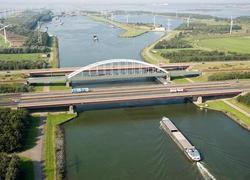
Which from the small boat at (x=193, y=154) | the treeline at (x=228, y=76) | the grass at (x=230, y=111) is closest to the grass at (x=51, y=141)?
the small boat at (x=193, y=154)

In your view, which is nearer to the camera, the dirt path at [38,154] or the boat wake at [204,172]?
the boat wake at [204,172]

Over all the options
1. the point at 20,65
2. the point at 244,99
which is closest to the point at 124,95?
the point at 244,99

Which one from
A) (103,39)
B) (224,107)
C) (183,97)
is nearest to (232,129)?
(224,107)

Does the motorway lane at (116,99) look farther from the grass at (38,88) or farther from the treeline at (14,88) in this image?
the grass at (38,88)

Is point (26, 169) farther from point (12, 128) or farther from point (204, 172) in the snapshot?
point (204, 172)

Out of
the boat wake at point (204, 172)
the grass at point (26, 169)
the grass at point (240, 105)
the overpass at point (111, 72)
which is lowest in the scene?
the boat wake at point (204, 172)

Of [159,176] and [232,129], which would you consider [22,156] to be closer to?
[159,176]

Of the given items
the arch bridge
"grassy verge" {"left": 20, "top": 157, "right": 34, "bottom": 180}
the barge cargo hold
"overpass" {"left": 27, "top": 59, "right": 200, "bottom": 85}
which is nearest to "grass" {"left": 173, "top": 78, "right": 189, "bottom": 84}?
"overpass" {"left": 27, "top": 59, "right": 200, "bottom": 85}
